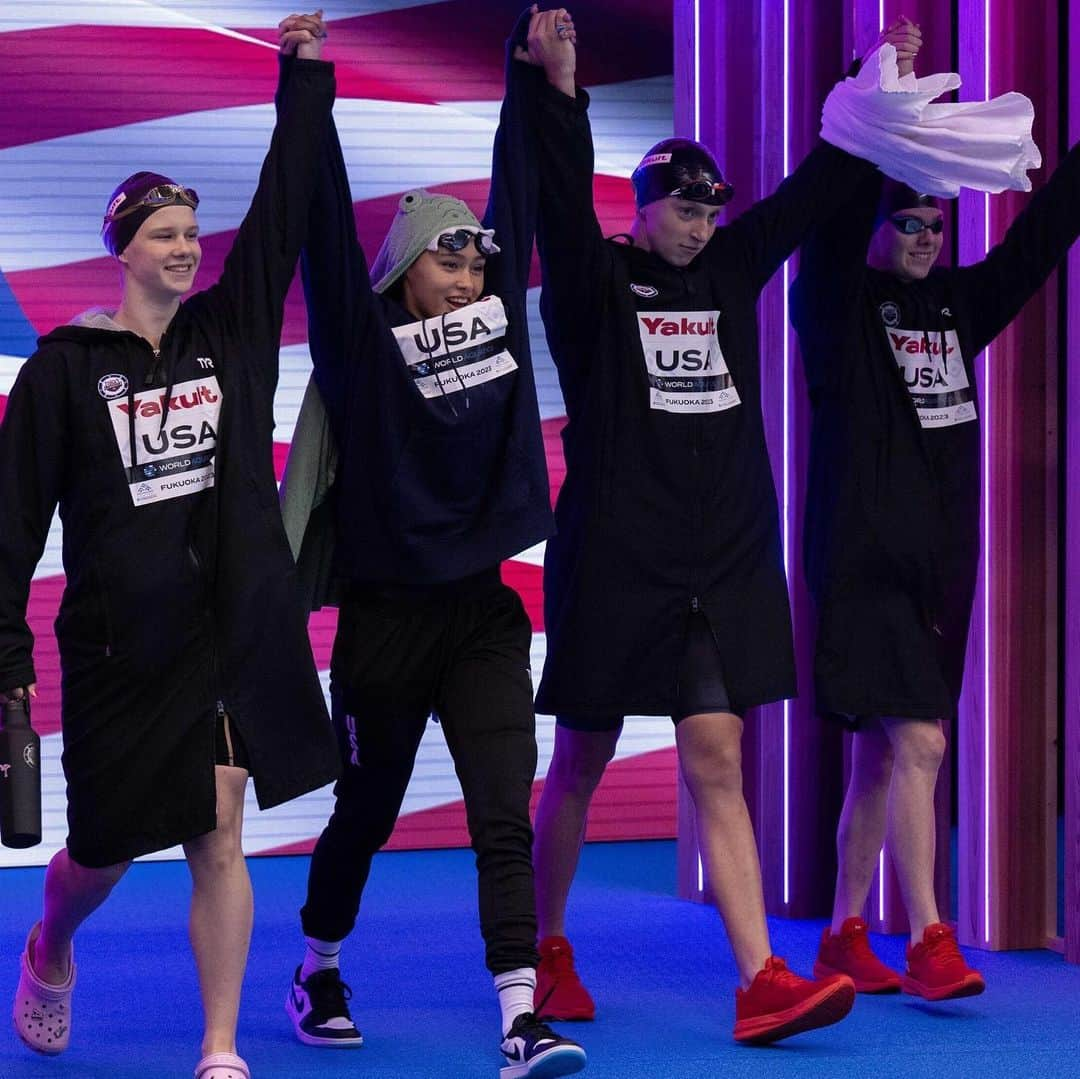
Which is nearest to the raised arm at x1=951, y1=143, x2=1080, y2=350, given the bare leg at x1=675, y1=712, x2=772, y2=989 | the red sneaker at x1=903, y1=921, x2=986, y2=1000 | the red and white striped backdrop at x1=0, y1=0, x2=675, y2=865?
the bare leg at x1=675, y1=712, x2=772, y2=989

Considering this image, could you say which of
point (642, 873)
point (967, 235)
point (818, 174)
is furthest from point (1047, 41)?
point (642, 873)

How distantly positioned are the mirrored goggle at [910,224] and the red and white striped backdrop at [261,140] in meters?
2.16

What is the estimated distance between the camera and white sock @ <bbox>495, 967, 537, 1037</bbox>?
9.64 feet

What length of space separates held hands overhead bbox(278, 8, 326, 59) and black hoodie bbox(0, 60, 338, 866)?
0.57 metres

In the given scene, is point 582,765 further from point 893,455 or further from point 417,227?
point 417,227

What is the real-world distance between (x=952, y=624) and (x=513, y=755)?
48.0 inches

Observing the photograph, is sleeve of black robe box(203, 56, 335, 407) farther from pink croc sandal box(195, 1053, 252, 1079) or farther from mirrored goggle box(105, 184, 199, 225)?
pink croc sandal box(195, 1053, 252, 1079)

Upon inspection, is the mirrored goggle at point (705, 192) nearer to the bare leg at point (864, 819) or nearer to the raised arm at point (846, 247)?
the raised arm at point (846, 247)

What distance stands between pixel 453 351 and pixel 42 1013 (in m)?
1.43

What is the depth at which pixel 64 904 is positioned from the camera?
3197mm

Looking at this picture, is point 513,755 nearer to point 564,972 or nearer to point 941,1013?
point 564,972

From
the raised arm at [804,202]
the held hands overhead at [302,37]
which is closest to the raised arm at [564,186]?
the raised arm at [804,202]

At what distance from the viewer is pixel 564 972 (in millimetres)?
3641

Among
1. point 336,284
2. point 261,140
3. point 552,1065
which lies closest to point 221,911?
point 552,1065
